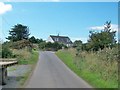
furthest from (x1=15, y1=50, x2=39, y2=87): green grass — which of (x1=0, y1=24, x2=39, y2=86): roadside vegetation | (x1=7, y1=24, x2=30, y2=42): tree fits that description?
(x1=7, y1=24, x2=30, y2=42): tree

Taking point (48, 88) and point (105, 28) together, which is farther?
point (105, 28)

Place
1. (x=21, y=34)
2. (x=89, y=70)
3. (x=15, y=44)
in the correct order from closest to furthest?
(x=89, y=70) → (x=15, y=44) → (x=21, y=34)

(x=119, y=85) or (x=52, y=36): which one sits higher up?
(x=52, y=36)

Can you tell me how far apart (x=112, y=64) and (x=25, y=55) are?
2110 cm

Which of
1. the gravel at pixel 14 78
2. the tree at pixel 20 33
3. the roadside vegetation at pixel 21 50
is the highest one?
the tree at pixel 20 33

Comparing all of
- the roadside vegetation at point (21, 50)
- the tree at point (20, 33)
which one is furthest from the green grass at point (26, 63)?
the tree at point (20, 33)

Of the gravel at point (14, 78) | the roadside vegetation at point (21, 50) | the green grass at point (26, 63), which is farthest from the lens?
the roadside vegetation at point (21, 50)

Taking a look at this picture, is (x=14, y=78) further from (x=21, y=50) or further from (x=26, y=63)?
(x=21, y=50)

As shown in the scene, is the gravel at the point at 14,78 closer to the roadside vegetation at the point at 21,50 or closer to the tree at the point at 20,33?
the roadside vegetation at the point at 21,50

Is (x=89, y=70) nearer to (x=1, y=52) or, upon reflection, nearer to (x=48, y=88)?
(x=48, y=88)

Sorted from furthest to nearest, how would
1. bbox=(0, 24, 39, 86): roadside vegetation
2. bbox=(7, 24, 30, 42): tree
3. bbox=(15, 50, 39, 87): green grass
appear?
bbox=(7, 24, 30, 42): tree, bbox=(0, 24, 39, 86): roadside vegetation, bbox=(15, 50, 39, 87): green grass

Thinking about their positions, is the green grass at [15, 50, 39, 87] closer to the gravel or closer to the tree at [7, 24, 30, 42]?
the gravel

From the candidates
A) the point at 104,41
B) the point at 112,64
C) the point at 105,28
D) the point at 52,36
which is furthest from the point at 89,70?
the point at 52,36

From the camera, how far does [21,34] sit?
3233 inches
